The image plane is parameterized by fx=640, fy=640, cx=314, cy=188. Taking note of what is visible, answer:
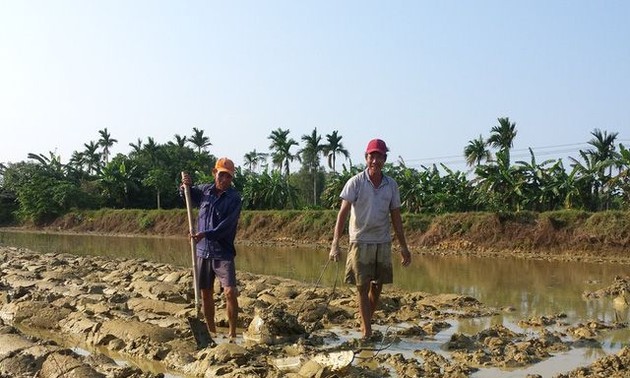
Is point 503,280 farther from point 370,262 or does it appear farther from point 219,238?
point 219,238

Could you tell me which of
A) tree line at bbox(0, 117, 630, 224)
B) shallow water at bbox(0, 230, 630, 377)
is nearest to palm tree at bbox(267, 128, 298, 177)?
tree line at bbox(0, 117, 630, 224)

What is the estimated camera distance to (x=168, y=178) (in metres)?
41.9

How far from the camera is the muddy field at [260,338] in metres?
4.45

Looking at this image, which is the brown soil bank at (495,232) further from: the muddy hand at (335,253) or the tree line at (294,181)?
the muddy hand at (335,253)

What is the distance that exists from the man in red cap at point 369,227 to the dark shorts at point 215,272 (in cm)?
89

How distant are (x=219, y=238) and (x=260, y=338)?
931 millimetres

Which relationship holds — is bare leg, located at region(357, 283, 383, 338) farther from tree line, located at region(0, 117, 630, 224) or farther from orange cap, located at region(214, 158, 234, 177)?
tree line, located at region(0, 117, 630, 224)


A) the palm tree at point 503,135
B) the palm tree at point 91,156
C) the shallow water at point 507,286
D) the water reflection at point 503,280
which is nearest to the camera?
the shallow water at point 507,286

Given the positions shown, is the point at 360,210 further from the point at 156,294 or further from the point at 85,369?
the point at 156,294

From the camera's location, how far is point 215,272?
18.5 feet

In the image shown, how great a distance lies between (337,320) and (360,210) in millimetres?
1619

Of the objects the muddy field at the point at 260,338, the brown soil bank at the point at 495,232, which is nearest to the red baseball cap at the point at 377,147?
the muddy field at the point at 260,338

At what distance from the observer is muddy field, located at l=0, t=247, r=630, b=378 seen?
14.6 ft

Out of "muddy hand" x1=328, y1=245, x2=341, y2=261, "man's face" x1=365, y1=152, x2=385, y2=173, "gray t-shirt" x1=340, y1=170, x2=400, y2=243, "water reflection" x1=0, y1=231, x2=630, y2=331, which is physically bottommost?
"water reflection" x1=0, y1=231, x2=630, y2=331
